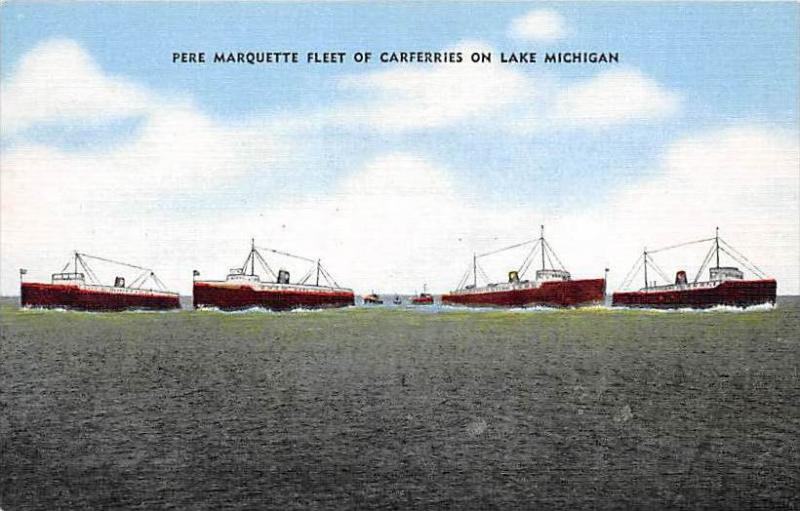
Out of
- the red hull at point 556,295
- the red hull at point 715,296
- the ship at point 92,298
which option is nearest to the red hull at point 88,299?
the ship at point 92,298

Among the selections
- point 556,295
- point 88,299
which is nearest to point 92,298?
point 88,299

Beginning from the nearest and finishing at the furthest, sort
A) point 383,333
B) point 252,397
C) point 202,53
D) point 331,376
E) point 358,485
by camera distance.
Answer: point 358,485
point 202,53
point 252,397
point 331,376
point 383,333

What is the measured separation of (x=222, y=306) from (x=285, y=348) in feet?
82.1

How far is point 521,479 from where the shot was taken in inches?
590

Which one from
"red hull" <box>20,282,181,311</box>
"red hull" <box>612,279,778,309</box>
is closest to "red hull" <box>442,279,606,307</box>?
"red hull" <box>612,279,778,309</box>

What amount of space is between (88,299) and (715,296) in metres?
48.3

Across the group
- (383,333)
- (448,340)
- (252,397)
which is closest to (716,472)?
(252,397)

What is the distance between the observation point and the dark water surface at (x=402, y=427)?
46.6 feet

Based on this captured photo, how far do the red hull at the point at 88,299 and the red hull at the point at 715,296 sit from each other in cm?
4130

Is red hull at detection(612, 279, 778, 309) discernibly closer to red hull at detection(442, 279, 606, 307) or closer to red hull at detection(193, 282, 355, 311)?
red hull at detection(442, 279, 606, 307)

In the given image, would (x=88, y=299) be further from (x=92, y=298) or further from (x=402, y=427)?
(x=402, y=427)

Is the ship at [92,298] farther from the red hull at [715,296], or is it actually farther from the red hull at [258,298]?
the red hull at [715,296]

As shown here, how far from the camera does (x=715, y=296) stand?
156 ft

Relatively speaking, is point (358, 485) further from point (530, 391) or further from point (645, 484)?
point (530, 391)
